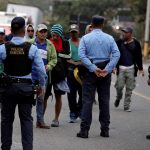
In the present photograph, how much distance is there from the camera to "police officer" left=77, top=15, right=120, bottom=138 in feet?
34.5

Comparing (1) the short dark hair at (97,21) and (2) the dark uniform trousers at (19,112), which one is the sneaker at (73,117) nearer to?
(1) the short dark hair at (97,21)

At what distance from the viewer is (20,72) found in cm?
810

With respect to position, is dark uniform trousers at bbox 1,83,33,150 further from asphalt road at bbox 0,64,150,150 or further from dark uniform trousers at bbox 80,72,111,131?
dark uniform trousers at bbox 80,72,111,131

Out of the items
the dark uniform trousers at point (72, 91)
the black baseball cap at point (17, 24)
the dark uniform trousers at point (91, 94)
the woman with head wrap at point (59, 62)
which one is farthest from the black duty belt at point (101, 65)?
the black baseball cap at point (17, 24)

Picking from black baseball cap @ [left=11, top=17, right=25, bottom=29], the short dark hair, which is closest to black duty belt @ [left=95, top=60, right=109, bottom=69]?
the short dark hair

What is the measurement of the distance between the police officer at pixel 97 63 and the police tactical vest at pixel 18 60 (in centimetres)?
246

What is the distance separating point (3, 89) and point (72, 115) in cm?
447

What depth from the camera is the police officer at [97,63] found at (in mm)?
10516

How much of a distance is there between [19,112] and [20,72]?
51cm

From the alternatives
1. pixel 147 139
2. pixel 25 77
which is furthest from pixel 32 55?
pixel 147 139

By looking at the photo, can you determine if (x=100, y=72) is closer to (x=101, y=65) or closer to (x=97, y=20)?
(x=101, y=65)

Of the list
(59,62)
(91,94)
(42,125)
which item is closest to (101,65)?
(91,94)

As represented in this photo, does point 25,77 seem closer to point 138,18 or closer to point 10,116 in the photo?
point 10,116

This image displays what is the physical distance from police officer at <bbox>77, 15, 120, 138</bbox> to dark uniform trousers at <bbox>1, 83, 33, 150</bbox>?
2.44 metres
